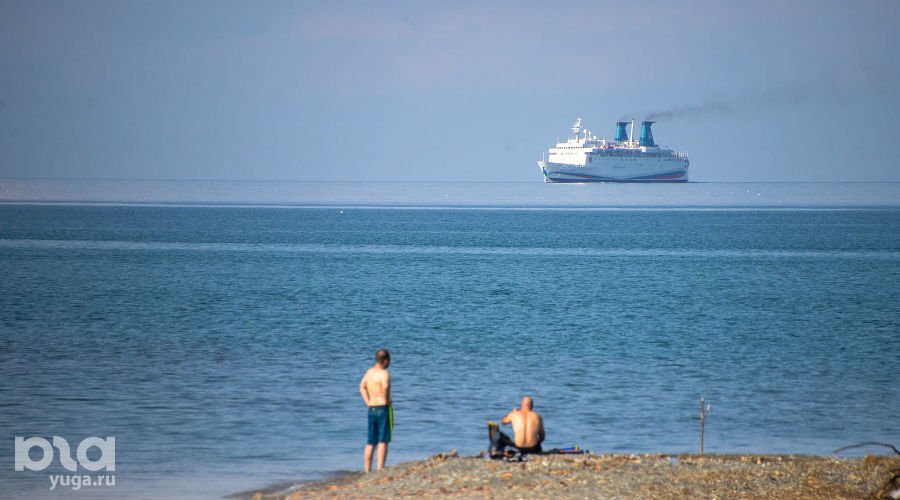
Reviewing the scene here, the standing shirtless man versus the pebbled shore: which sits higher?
the standing shirtless man

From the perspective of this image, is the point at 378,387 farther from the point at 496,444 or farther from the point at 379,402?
the point at 496,444

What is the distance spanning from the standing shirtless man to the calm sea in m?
1.52

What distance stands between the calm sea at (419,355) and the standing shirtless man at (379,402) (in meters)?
1.52

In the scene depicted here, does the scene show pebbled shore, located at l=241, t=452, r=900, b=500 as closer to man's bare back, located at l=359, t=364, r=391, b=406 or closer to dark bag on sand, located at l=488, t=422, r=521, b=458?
dark bag on sand, located at l=488, t=422, r=521, b=458

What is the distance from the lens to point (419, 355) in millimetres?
24594

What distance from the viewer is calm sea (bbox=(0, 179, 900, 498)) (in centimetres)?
1510

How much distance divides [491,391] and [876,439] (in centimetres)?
725

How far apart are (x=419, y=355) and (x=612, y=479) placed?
14.2 metres

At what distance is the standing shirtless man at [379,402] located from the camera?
37.9ft

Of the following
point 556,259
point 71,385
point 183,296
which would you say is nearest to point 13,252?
point 183,296

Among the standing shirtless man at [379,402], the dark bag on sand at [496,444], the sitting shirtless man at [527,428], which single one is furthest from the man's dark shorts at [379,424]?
the sitting shirtless man at [527,428]

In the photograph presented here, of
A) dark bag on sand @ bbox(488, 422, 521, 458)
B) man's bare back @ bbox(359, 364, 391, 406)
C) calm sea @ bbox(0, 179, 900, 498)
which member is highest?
man's bare back @ bbox(359, 364, 391, 406)

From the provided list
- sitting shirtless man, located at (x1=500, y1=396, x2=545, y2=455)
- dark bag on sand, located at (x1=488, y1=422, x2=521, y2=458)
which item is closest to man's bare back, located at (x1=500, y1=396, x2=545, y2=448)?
sitting shirtless man, located at (x1=500, y1=396, x2=545, y2=455)

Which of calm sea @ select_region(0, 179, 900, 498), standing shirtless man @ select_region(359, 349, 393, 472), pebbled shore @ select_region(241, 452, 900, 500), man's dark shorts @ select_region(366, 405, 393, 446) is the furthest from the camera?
calm sea @ select_region(0, 179, 900, 498)
